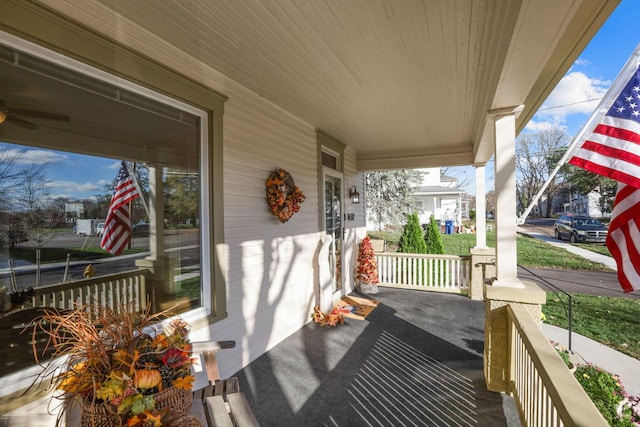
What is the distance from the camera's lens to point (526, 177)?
24156 mm

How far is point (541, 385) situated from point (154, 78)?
3048 mm

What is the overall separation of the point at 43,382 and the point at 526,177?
2898cm

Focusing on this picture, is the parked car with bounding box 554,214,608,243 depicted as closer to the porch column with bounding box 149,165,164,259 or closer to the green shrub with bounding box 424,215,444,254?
the green shrub with bounding box 424,215,444,254

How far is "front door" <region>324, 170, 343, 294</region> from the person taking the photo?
4.94m

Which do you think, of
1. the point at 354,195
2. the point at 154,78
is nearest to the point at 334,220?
the point at 354,195

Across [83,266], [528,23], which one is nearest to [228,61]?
[83,266]

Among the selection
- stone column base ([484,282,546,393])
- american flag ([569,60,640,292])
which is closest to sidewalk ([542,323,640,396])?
stone column base ([484,282,546,393])

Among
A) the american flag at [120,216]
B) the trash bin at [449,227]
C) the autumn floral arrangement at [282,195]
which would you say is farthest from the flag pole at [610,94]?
the trash bin at [449,227]

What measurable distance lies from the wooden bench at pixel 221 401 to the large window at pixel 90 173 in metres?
0.63

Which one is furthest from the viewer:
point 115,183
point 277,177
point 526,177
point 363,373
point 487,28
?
point 526,177

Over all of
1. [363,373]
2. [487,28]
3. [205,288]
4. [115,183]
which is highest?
[487,28]

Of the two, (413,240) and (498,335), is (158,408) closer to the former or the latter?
(498,335)

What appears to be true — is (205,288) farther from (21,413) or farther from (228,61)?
(228,61)

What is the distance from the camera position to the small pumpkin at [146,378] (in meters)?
1.29
